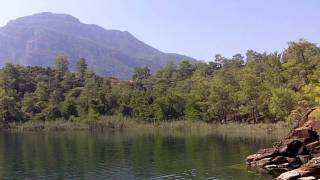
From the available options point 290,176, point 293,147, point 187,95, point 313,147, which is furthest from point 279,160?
point 187,95

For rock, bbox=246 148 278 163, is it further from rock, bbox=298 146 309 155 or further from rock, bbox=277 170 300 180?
rock, bbox=277 170 300 180

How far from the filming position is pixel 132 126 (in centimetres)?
12731

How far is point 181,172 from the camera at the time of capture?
51.7 m

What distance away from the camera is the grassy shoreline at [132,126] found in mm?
109750

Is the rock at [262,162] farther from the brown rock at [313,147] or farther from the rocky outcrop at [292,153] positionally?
the brown rock at [313,147]

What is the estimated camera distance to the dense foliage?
109 metres

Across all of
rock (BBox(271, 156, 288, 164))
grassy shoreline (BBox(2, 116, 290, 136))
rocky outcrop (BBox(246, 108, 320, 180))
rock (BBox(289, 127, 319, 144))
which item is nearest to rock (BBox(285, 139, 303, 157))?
rocky outcrop (BBox(246, 108, 320, 180))

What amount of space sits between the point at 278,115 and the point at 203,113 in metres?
25.2

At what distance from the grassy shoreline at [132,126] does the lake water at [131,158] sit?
15.4 meters

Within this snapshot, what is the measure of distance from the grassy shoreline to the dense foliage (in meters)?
2.81

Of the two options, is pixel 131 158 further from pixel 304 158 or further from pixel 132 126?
pixel 132 126

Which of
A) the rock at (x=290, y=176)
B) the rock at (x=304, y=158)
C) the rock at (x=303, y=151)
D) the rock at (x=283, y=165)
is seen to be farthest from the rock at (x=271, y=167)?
the rock at (x=290, y=176)

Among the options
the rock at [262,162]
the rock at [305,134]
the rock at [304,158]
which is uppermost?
the rock at [305,134]

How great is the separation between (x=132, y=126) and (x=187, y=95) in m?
17.0
